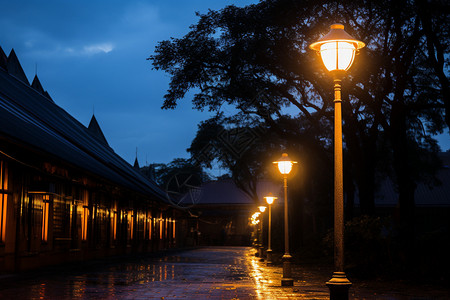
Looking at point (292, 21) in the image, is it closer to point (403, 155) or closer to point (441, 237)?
point (403, 155)

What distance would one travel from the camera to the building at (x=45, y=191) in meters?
17.2

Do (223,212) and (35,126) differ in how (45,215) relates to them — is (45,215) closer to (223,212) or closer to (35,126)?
(35,126)

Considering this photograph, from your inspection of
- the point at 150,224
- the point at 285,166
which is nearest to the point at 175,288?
the point at 285,166

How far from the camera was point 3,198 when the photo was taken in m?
17.1

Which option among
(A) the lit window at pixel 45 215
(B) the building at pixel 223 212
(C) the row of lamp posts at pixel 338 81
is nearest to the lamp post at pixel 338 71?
(C) the row of lamp posts at pixel 338 81

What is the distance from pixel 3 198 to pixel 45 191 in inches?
76.6

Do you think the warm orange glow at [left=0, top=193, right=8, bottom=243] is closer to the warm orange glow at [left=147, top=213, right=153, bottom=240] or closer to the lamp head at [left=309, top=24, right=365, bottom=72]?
the lamp head at [left=309, top=24, right=365, bottom=72]

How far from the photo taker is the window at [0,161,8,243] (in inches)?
666

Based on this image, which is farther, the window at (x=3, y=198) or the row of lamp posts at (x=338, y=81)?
the window at (x=3, y=198)

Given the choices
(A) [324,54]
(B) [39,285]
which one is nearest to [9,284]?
(B) [39,285]

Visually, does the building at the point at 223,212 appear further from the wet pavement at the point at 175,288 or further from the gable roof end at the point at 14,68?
the wet pavement at the point at 175,288

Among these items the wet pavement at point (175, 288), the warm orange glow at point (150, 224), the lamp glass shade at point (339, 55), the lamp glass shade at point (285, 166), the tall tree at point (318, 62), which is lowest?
the wet pavement at point (175, 288)

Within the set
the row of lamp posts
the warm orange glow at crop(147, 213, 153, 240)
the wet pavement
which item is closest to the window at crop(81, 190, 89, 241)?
the wet pavement

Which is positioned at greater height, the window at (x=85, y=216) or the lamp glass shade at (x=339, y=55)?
the lamp glass shade at (x=339, y=55)
